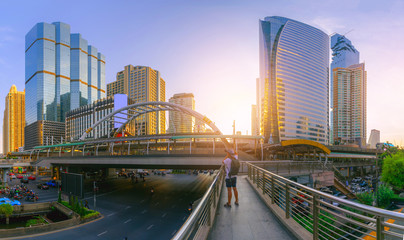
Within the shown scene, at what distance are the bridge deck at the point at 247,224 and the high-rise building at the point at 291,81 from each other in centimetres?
11726

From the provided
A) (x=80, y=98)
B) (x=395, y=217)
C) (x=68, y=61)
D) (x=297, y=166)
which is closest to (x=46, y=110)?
(x=80, y=98)

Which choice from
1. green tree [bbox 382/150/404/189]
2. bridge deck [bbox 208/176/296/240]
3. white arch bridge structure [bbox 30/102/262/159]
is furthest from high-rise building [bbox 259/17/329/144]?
bridge deck [bbox 208/176/296/240]

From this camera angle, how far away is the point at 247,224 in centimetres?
677

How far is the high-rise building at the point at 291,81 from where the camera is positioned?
127 metres

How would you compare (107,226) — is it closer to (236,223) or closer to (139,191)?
(139,191)

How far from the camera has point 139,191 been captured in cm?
4631

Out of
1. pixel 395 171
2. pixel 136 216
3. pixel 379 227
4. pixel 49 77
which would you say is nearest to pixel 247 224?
pixel 379 227

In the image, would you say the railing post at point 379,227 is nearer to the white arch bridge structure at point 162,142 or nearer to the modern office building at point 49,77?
the white arch bridge structure at point 162,142

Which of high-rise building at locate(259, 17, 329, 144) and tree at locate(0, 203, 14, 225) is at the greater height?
high-rise building at locate(259, 17, 329, 144)

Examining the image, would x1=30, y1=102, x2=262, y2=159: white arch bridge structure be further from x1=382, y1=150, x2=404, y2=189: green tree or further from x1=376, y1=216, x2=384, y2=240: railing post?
x1=382, y1=150, x2=404, y2=189: green tree

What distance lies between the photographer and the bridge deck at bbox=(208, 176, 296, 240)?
5.90 meters

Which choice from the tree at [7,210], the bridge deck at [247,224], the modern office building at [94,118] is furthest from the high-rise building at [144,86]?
the bridge deck at [247,224]

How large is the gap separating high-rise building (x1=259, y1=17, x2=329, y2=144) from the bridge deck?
11726cm

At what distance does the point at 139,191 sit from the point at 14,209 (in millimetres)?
21219
